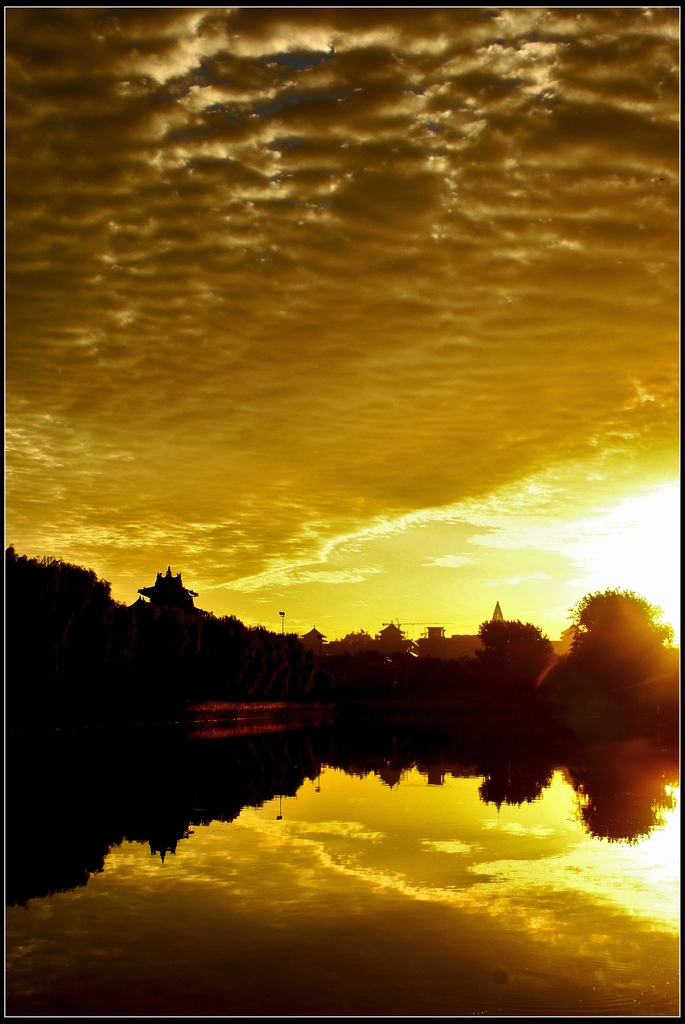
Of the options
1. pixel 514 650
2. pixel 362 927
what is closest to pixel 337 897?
pixel 362 927

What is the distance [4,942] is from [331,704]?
10749 cm

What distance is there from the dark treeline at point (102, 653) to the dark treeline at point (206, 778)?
2988 millimetres

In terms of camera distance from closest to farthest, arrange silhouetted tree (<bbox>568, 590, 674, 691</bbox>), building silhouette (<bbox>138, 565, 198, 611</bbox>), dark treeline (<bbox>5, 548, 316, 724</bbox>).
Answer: dark treeline (<bbox>5, 548, 316, 724</bbox>) → silhouetted tree (<bbox>568, 590, 674, 691</bbox>) → building silhouette (<bbox>138, 565, 198, 611</bbox>)

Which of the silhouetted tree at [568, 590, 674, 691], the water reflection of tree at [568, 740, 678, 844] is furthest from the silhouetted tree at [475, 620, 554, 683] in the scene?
the water reflection of tree at [568, 740, 678, 844]

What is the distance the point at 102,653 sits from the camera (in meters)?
63.8

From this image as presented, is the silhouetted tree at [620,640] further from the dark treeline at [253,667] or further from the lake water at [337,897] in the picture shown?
the lake water at [337,897]

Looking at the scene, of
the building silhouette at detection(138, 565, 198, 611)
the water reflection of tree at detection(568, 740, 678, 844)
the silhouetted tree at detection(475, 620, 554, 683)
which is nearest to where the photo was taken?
the water reflection of tree at detection(568, 740, 678, 844)

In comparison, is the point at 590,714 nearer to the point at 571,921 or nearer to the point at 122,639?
the point at 122,639

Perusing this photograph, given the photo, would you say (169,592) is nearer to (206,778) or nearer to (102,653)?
(102,653)

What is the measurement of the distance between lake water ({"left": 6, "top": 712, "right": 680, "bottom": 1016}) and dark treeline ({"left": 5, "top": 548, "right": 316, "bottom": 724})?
12542 mm

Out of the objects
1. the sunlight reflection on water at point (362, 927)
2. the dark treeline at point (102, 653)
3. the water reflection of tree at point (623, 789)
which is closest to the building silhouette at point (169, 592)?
the dark treeline at point (102, 653)

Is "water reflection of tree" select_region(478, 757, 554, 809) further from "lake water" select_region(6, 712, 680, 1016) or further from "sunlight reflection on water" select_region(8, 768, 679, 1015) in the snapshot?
"sunlight reflection on water" select_region(8, 768, 679, 1015)

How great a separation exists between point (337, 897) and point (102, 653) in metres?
45.7

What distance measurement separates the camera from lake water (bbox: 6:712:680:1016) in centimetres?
1457
